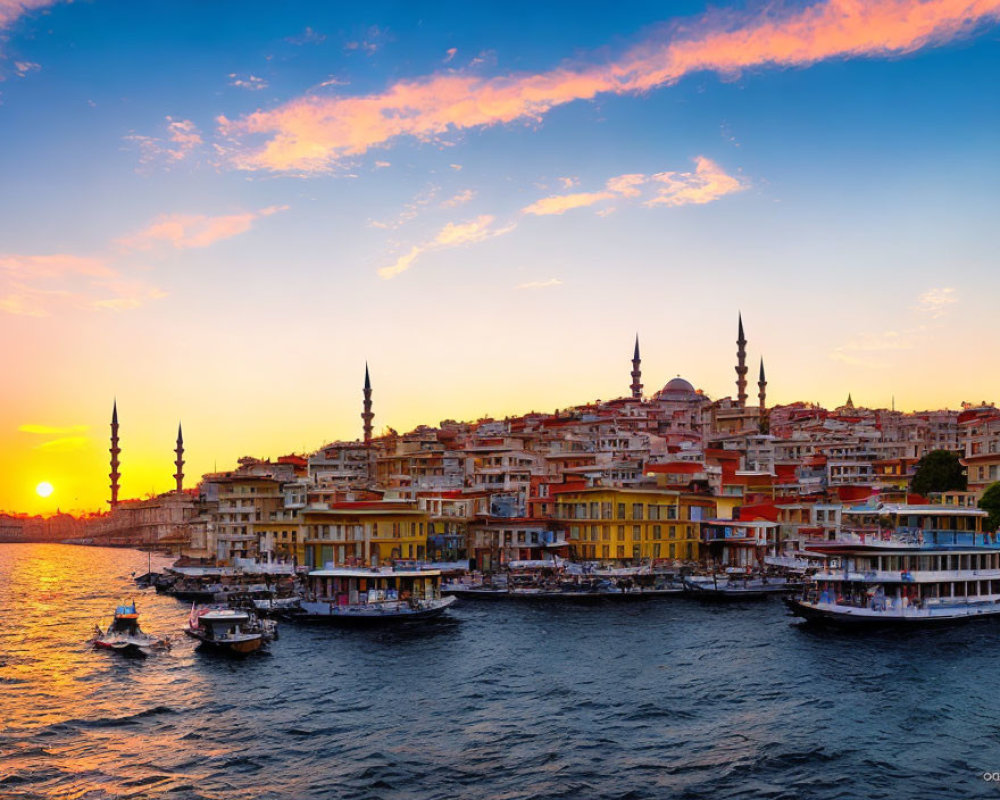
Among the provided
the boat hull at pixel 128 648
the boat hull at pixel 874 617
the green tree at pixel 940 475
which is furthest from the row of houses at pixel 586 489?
the boat hull at pixel 874 617

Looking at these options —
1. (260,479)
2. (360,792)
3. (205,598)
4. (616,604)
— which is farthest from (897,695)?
(260,479)

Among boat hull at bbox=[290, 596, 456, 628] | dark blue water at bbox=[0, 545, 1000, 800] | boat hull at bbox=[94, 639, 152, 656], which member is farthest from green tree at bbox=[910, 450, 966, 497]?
boat hull at bbox=[94, 639, 152, 656]

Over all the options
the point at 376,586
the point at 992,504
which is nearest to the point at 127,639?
the point at 376,586

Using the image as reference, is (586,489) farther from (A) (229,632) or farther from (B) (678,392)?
(B) (678,392)

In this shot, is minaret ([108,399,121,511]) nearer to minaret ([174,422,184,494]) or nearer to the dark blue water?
minaret ([174,422,184,494])

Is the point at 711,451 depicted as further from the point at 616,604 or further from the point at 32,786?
the point at 32,786

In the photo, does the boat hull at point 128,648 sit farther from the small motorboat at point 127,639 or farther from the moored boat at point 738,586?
the moored boat at point 738,586

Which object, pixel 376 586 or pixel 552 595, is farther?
pixel 552 595
